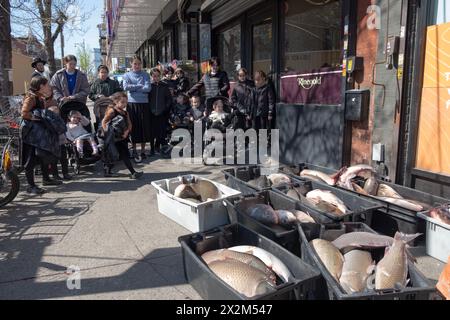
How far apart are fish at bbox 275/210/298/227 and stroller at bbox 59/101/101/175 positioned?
4208mm

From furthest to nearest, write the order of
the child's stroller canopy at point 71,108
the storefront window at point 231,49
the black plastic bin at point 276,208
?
the storefront window at point 231,49, the child's stroller canopy at point 71,108, the black plastic bin at point 276,208

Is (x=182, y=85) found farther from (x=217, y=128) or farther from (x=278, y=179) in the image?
(x=278, y=179)

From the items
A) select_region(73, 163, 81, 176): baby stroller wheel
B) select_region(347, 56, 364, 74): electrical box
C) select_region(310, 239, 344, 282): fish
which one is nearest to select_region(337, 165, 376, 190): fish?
select_region(347, 56, 364, 74): electrical box

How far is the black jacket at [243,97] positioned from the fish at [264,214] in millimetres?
4286

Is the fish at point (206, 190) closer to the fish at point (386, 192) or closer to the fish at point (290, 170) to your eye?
the fish at point (290, 170)

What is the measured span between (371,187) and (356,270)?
1.92m

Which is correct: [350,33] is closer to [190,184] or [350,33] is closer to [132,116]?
[190,184]

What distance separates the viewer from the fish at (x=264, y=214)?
3.73 meters

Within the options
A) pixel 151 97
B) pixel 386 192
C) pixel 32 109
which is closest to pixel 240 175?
pixel 386 192

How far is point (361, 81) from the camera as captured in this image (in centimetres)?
564

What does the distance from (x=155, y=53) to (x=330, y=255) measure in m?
21.9

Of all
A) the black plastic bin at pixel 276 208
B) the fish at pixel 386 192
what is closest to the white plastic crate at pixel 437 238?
the fish at pixel 386 192

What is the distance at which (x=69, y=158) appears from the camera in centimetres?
718

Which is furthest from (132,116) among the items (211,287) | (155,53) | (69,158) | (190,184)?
(155,53)
